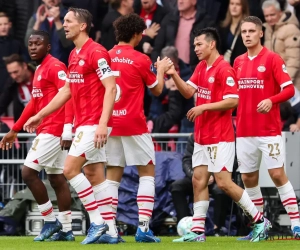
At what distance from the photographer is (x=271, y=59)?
12.7 metres

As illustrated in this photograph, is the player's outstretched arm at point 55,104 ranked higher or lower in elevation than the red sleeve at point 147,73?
lower

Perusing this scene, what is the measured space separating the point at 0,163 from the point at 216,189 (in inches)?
133

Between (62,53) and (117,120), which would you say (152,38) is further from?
(117,120)

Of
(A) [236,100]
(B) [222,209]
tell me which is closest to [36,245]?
(A) [236,100]

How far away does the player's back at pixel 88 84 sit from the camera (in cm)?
1148

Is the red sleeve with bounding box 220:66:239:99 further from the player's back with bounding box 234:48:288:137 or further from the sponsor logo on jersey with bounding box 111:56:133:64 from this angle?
the sponsor logo on jersey with bounding box 111:56:133:64

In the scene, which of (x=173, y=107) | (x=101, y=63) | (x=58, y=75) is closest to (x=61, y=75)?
(x=58, y=75)

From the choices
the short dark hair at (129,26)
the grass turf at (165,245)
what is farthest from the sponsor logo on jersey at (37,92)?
the grass turf at (165,245)

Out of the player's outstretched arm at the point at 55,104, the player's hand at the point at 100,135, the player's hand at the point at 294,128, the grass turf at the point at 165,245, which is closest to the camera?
the player's hand at the point at 100,135

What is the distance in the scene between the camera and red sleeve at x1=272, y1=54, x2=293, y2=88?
41.1 feet

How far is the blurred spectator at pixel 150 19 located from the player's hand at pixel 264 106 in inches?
214

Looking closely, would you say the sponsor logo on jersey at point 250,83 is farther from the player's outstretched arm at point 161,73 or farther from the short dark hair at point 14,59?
the short dark hair at point 14,59

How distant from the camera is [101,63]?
1141cm

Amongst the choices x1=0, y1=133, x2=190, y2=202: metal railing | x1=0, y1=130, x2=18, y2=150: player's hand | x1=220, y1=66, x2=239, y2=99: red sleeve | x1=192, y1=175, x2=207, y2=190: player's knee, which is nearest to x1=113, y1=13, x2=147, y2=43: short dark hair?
x1=220, y1=66, x2=239, y2=99: red sleeve
